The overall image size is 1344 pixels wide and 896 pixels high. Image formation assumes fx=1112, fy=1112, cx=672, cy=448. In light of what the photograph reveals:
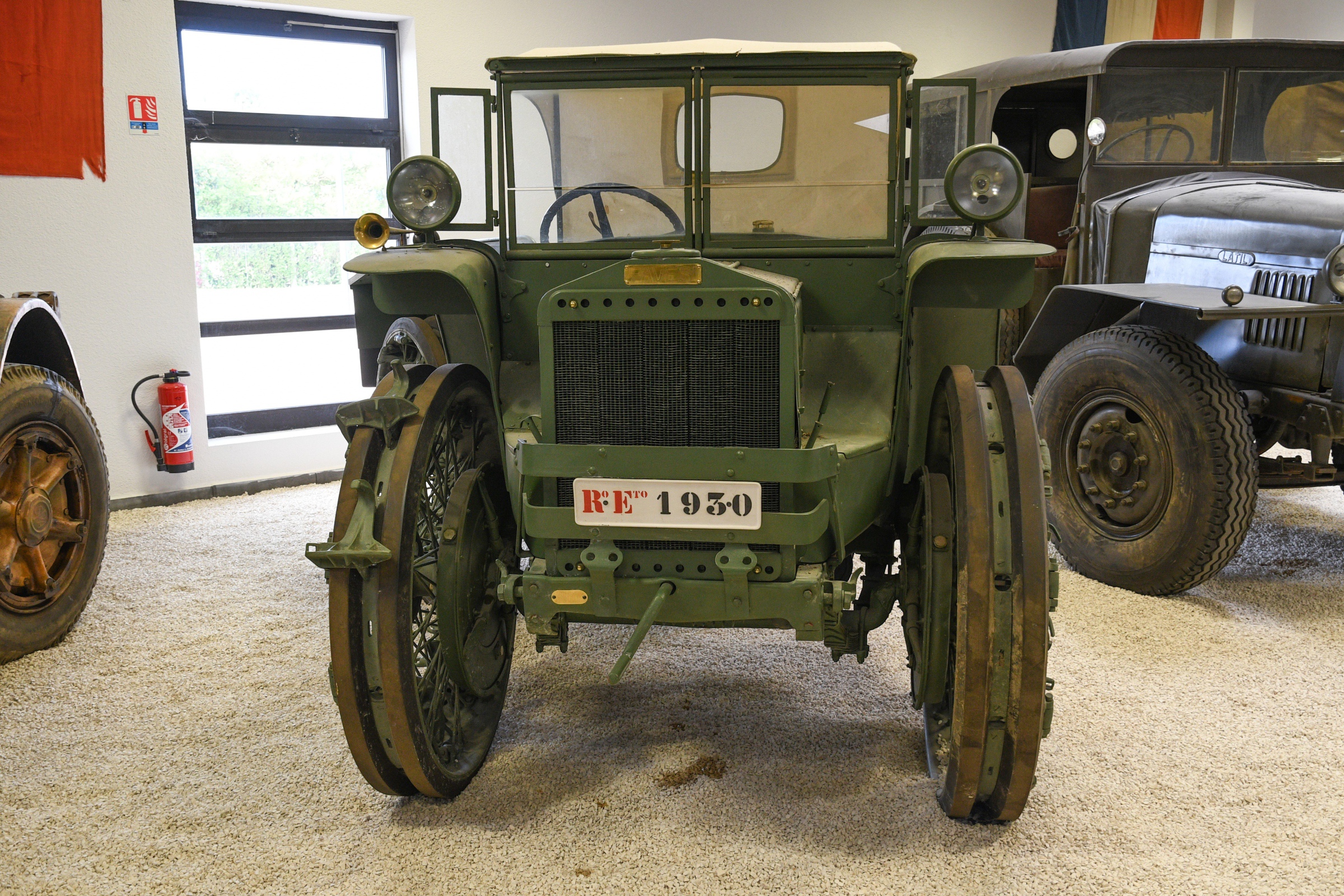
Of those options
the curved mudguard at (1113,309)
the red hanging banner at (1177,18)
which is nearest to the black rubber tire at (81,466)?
the curved mudguard at (1113,309)

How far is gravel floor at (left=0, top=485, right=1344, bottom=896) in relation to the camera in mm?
2531

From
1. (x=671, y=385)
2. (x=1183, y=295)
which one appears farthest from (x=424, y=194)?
(x=1183, y=295)

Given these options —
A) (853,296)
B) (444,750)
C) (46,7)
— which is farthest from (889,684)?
(46,7)

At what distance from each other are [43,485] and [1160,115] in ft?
16.4

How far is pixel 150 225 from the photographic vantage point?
5598mm

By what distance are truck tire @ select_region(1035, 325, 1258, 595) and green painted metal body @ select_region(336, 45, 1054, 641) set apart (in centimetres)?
A: 125

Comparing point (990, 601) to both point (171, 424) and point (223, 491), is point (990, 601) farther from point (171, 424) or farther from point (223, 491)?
point (223, 491)

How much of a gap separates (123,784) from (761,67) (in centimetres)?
264

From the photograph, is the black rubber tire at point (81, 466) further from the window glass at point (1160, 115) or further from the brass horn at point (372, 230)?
the window glass at point (1160, 115)

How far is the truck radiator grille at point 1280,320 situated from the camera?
4.27 meters

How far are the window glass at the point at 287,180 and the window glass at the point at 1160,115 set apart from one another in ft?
13.0

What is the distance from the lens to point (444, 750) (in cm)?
280

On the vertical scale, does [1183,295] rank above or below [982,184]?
below

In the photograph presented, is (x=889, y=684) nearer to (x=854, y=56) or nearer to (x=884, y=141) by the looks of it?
(x=884, y=141)
